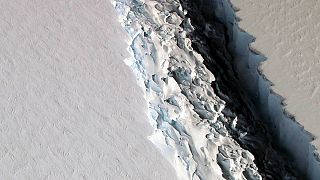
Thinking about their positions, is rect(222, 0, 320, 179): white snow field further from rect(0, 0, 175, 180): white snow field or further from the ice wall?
rect(0, 0, 175, 180): white snow field

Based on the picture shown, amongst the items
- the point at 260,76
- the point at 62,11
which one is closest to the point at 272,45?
the point at 260,76

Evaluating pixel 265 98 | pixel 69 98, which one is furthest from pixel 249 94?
pixel 69 98

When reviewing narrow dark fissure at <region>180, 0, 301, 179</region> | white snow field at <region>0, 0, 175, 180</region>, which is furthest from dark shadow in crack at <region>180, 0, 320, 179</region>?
white snow field at <region>0, 0, 175, 180</region>

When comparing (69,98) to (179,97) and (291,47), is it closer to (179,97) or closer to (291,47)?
(179,97)

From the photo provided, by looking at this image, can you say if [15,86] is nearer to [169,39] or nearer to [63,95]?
[63,95]

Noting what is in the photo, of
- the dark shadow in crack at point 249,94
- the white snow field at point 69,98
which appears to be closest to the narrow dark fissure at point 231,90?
the dark shadow in crack at point 249,94

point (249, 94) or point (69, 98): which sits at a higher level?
point (249, 94)

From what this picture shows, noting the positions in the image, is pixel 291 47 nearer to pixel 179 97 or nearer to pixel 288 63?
pixel 288 63

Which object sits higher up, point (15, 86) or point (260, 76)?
point (260, 76)
